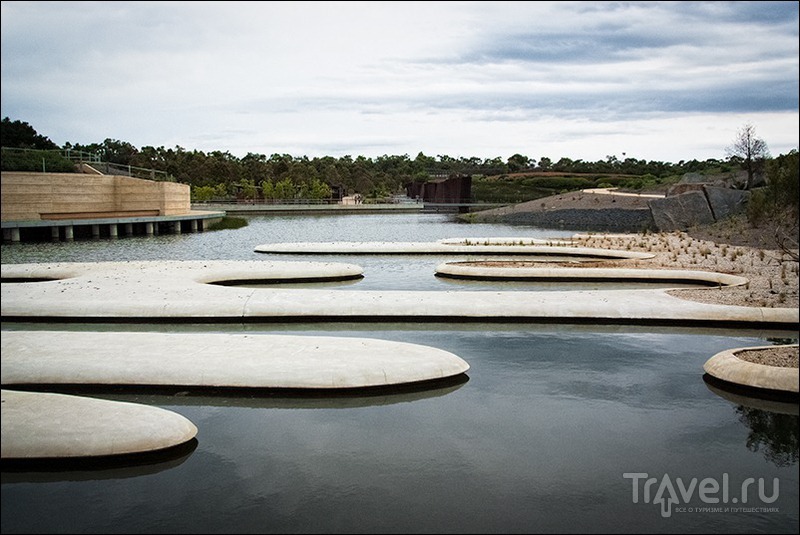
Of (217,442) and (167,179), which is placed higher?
(167,179)

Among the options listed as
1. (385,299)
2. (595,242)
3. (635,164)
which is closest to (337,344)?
(385,299)

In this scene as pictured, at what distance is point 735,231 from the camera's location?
24234 millimetres

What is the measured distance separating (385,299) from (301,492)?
6482mm

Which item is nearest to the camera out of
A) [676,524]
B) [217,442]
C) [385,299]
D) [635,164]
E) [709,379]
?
[676,524]

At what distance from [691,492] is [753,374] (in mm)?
2837

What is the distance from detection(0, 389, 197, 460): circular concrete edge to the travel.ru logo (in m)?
3.85

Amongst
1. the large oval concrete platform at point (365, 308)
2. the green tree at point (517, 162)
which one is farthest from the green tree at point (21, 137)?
the green tree at point (517, 162)

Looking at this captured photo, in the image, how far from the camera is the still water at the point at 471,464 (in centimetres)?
489

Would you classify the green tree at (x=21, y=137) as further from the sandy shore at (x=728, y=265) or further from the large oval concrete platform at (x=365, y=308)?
the sandy shore at (x=728, y=265)

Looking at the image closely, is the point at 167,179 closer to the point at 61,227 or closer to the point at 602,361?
the point at 61,227

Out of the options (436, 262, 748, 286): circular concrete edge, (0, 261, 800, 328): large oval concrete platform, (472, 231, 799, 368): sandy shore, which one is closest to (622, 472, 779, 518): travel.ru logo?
(472, 231, 799, 368): sandy shore

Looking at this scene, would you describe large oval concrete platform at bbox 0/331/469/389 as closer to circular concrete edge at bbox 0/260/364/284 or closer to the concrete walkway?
circular concrete edge at bbox 0/260/364/284

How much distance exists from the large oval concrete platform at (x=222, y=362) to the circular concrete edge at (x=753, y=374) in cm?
296

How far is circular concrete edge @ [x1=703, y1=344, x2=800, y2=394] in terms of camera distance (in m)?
7.35
